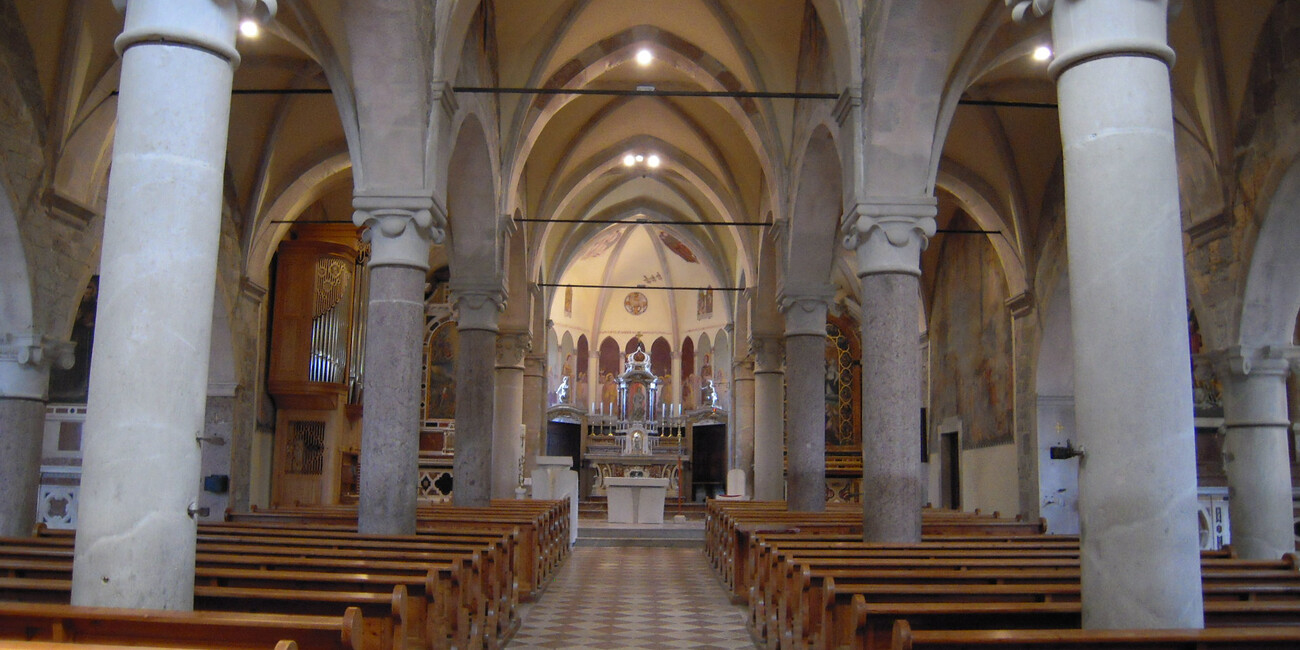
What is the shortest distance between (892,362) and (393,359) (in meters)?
4.46

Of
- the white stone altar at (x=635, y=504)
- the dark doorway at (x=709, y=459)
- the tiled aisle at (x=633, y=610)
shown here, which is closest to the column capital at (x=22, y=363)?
the tiled aisle at (x=633, y=610)

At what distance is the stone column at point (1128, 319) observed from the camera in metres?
4.38

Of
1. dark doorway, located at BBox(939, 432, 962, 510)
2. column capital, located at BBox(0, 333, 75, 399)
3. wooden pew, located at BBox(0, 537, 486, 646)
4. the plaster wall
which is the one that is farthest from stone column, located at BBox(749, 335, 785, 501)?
column capital, located at BBox(0, 333, 75, 399)

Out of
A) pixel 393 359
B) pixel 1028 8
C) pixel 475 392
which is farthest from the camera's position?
pixel 475 392

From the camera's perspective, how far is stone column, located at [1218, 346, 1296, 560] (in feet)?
35.6

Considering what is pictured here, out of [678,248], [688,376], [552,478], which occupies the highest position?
[678,248]

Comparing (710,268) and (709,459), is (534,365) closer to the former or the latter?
(710,268)

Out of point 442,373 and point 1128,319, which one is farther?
point 442,373

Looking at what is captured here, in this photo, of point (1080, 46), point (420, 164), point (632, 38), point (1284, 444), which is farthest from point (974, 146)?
point (1080, 46)

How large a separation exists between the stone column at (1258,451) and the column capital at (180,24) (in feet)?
34.5

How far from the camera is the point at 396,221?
960 cm

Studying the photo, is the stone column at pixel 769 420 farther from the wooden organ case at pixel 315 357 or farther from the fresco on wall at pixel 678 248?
the fresco on wall at pixel 678 248

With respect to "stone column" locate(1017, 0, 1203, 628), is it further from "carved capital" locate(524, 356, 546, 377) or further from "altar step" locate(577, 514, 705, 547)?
"carved capital" locate(524, 356, 546, 377)

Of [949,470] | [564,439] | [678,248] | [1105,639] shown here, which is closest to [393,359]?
[1105,639]
